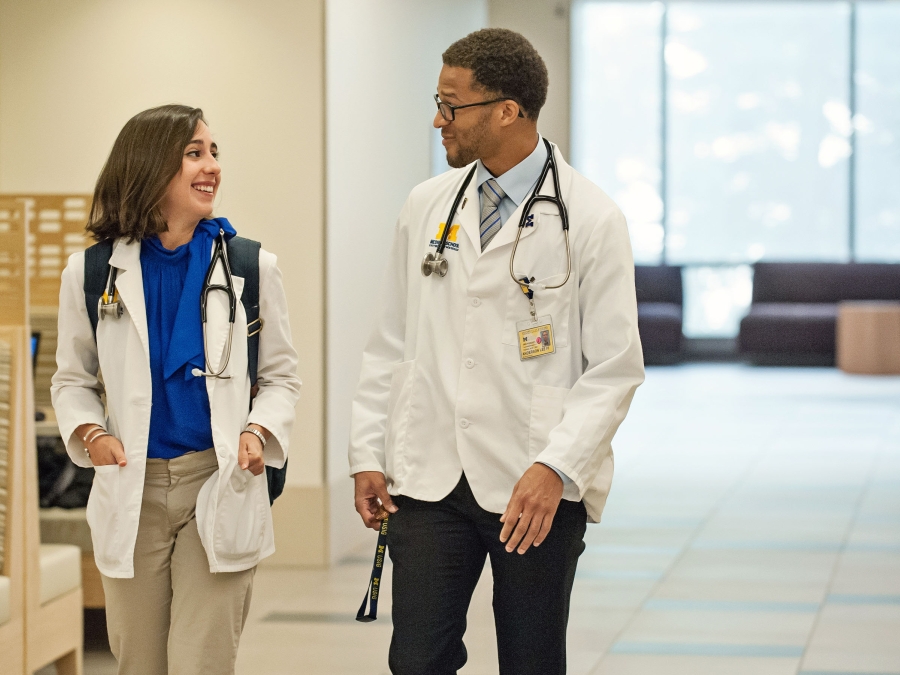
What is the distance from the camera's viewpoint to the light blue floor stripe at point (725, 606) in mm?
4742

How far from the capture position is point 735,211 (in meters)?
16.4

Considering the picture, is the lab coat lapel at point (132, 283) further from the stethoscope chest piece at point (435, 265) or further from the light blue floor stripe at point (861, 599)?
the light blue floor stripe at point (861, 599)

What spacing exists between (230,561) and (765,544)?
4.09 meters

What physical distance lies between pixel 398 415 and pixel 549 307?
37 cm

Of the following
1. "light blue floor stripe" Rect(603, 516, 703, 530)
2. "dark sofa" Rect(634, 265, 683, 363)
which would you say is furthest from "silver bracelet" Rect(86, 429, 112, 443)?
"dark sofa" Rect(634, 265, 683, 363)

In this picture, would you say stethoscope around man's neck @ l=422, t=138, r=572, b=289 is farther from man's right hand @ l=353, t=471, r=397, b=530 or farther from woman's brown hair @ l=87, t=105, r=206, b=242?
woman's brown hair @ l=87, t=105, r=206, b=242

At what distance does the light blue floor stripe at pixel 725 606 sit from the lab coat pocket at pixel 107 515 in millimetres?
2950

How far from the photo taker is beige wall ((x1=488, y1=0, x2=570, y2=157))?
615 inches

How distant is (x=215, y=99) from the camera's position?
5352mm

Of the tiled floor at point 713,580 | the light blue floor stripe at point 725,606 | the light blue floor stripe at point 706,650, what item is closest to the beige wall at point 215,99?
the tiled floor at point 713,580

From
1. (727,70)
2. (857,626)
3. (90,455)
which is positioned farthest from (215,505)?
(727,70)

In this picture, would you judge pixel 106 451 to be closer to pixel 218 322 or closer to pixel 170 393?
pixel 170 393

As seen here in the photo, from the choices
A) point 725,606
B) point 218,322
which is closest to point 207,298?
point 218,322

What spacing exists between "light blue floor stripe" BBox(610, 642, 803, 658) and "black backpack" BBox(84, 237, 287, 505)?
7.00 ft
